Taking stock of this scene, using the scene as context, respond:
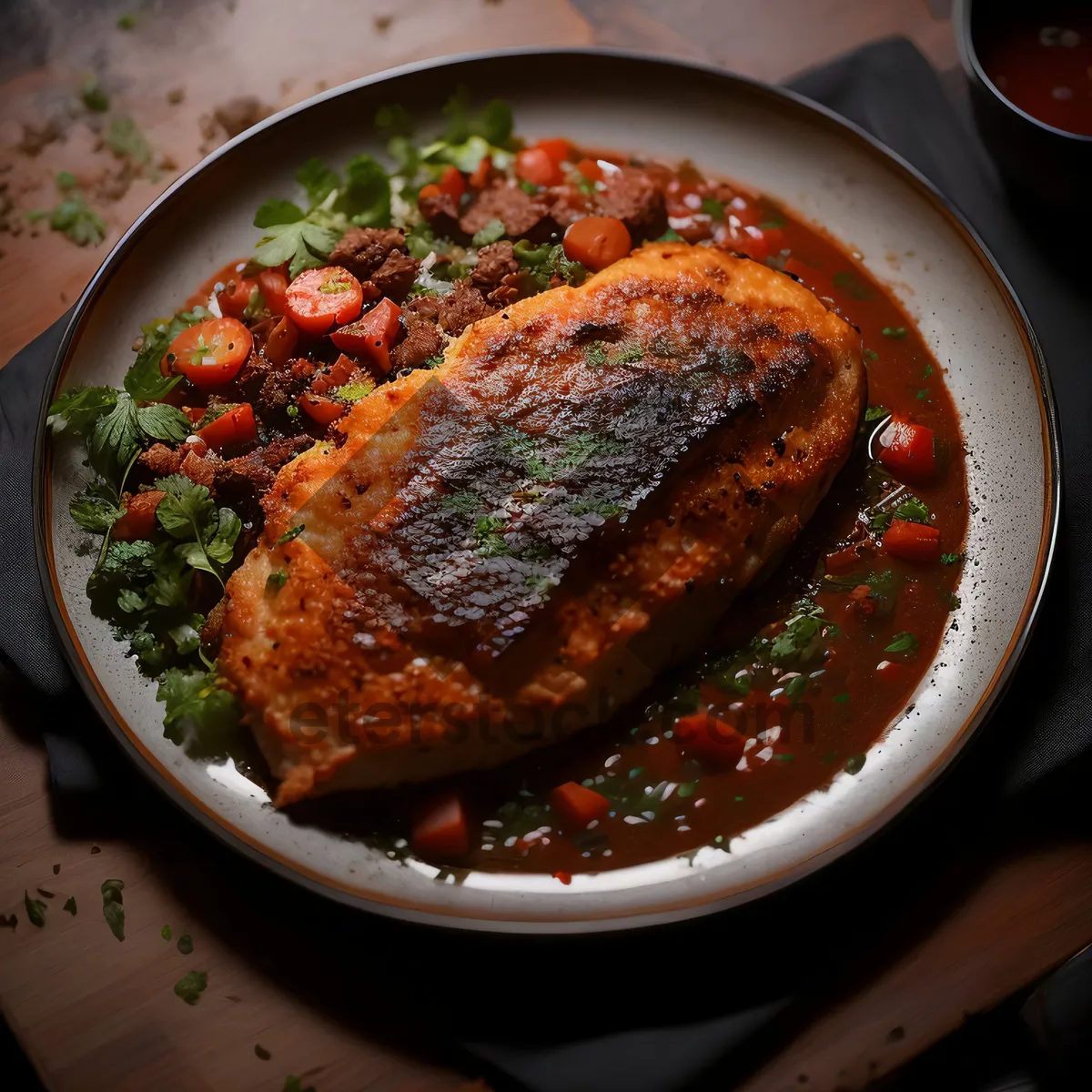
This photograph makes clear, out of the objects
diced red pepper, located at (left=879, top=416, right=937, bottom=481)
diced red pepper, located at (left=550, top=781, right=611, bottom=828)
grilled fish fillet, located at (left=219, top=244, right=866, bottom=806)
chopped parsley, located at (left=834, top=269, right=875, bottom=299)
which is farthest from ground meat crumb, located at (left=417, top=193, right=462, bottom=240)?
diced red pepper, located at (left=550, top=781, right=611, bottom=828)

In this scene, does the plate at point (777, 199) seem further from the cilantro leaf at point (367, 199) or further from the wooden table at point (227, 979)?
the wooden table at point (227, 979)

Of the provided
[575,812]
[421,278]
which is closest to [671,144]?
[421,278]

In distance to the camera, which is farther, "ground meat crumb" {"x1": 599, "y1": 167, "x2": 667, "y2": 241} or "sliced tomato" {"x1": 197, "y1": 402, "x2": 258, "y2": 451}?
"ground meat crumb" {"x1": 599, "y1": 167, "x2": 667, "y2": 241}

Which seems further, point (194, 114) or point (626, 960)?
point (194, 114)

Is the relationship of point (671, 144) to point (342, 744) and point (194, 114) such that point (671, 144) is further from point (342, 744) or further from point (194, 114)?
point (342, 744)

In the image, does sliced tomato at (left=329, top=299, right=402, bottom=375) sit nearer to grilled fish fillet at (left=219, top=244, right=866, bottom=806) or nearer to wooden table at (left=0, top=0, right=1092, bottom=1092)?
grilled fish fillet at (left=219, top=244, right=866, bottom=806)

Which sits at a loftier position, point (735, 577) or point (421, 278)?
point (421, 278)

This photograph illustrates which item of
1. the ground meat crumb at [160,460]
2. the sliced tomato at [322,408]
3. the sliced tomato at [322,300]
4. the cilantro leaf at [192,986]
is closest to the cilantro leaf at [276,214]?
the sliced tomato at [322,300]
